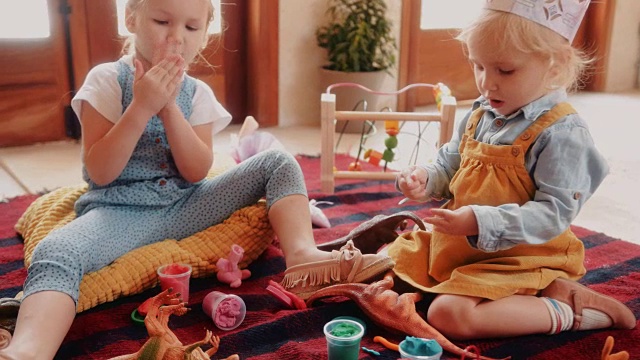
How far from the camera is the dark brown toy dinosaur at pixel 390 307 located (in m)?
1.08

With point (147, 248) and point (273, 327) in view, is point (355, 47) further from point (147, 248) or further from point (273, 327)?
point (273, 327)

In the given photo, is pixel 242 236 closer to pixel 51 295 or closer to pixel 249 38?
pixel 51 295

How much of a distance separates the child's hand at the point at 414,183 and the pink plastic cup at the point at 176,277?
40 centimetres

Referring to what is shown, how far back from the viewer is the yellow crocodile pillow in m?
1.18

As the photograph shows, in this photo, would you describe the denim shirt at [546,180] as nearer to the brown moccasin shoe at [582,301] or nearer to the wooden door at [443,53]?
the brown moccasin shoe at [582,301]

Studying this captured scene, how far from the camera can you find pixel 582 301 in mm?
1132


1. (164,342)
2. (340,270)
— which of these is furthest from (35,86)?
(164,342)

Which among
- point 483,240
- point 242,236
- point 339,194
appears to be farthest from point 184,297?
point 339,194

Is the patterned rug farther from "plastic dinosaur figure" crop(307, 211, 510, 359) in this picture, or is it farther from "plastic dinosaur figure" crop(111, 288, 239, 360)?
"plastic dinosaur figure" crop(111, 288, 239, 360)

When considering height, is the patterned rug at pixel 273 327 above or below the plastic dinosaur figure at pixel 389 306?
below

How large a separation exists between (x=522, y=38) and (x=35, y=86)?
1800mm

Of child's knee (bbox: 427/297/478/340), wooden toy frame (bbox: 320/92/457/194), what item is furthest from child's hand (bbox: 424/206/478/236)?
wooden toy frame (bbox: 320/92/457/194)

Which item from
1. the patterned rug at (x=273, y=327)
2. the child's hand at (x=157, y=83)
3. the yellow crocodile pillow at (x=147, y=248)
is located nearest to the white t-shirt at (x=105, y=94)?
the child's hand at (x=157, y=83)

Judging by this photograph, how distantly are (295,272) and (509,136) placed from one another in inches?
16.9
